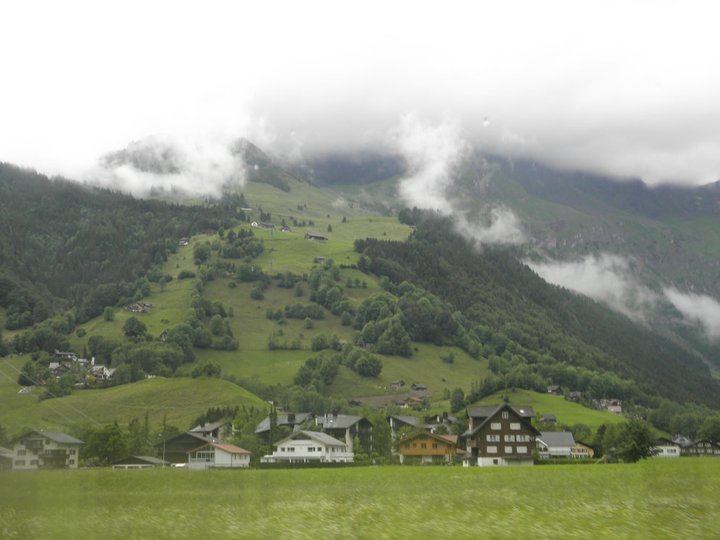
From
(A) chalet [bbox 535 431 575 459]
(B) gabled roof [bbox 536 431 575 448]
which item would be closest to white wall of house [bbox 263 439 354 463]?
(A) chalet [bbox 535 431 575 459]

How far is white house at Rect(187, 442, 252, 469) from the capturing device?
413 ft

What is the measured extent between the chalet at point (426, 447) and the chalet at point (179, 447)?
3778 cm

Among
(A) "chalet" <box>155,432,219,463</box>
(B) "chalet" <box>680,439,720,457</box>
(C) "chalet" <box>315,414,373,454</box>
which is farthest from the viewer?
(B) "chalet" <box>680,439,720,457</box>

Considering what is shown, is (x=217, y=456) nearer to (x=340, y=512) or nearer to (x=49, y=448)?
(x=49, y=448)

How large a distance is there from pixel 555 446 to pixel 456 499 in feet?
448

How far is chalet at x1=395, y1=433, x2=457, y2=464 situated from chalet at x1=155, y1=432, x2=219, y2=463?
37783mm

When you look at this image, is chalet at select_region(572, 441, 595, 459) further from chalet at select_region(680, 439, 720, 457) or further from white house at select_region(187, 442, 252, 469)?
white house at select_region(187, 442, 252, 469)

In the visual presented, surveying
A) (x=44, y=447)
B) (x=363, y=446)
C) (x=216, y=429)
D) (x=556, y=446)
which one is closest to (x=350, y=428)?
(x=363, y=446)

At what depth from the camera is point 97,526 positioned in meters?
22.9

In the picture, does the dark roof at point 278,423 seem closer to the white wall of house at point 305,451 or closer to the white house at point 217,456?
the white wall of house at point 305,451

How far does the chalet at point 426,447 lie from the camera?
145750 millimetres

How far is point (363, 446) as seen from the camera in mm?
177250

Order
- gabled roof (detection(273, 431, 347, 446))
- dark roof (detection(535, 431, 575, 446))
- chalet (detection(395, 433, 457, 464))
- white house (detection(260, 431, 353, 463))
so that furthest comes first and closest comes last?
dark roof (detection(535, 431, 575, 446))
gabled roof (detection(273, 431, 347, 446))
white house (detection(260, 431, 353, 463))
chalet (detection(395, 433, 457, 464))

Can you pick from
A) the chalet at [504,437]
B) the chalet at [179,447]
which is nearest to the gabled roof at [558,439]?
the chalet at [504,437]
